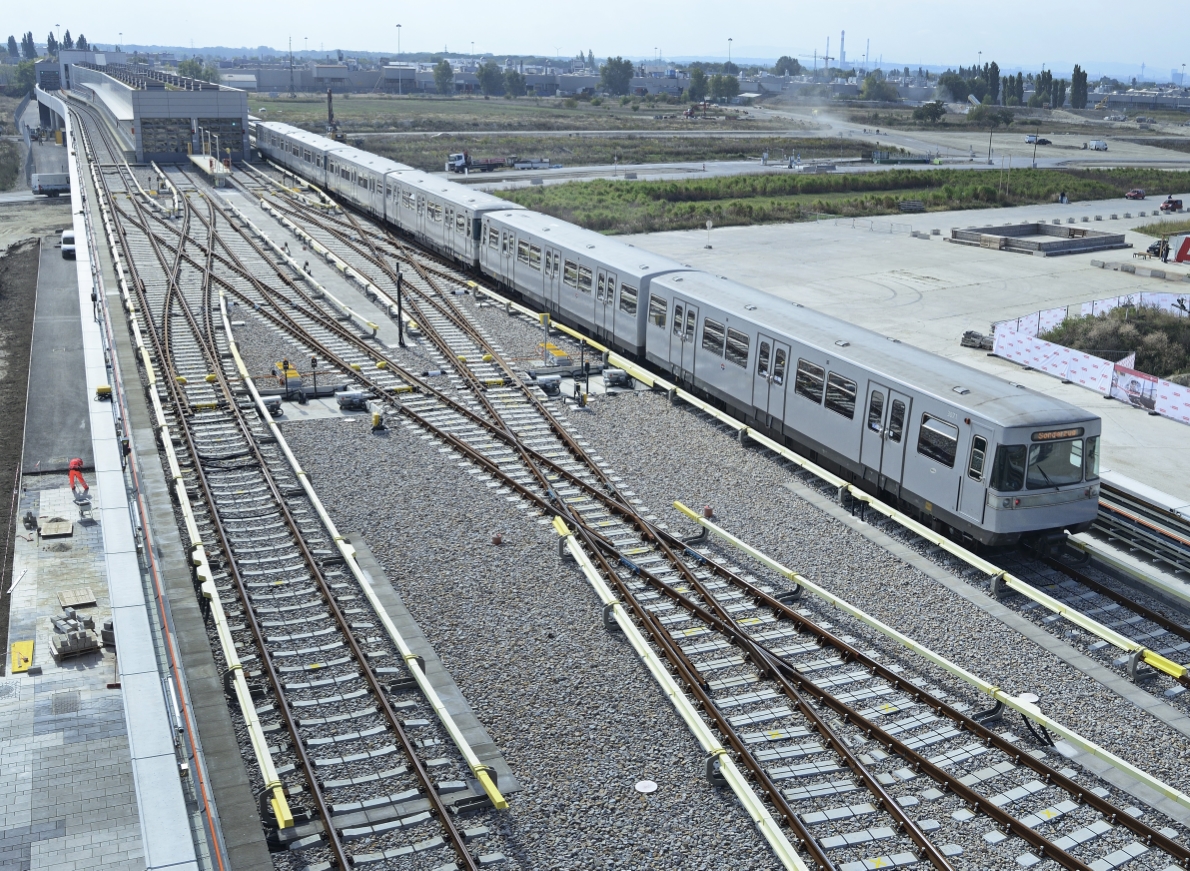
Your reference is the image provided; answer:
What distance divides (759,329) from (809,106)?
184 meters

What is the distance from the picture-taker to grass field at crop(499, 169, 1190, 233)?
56656 millimetres

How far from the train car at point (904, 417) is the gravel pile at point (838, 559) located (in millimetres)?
1075

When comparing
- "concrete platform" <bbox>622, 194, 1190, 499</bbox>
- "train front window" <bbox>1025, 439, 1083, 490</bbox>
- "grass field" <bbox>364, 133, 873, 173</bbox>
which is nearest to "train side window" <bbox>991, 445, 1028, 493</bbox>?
"train front window" <bbox>1025, 439, 1083, 490</bbox>

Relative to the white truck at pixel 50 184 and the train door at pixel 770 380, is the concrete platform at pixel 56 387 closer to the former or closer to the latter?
the train door at pixel 770 380

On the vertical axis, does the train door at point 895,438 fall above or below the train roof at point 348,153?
below

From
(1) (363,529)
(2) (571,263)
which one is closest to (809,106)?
(2) (571,263)

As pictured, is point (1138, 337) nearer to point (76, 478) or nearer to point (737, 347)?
point (737, 347)

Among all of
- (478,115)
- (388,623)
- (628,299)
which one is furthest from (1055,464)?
(478,115)

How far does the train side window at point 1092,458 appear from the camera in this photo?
16156 millimetres

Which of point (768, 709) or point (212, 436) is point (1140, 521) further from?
point (212, 436)

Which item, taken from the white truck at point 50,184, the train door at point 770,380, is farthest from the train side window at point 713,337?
the white truck at point 50,184

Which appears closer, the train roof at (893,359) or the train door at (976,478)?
the train door at (976,478)

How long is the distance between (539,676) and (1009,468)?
24.2ft

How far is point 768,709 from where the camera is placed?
12.5m
